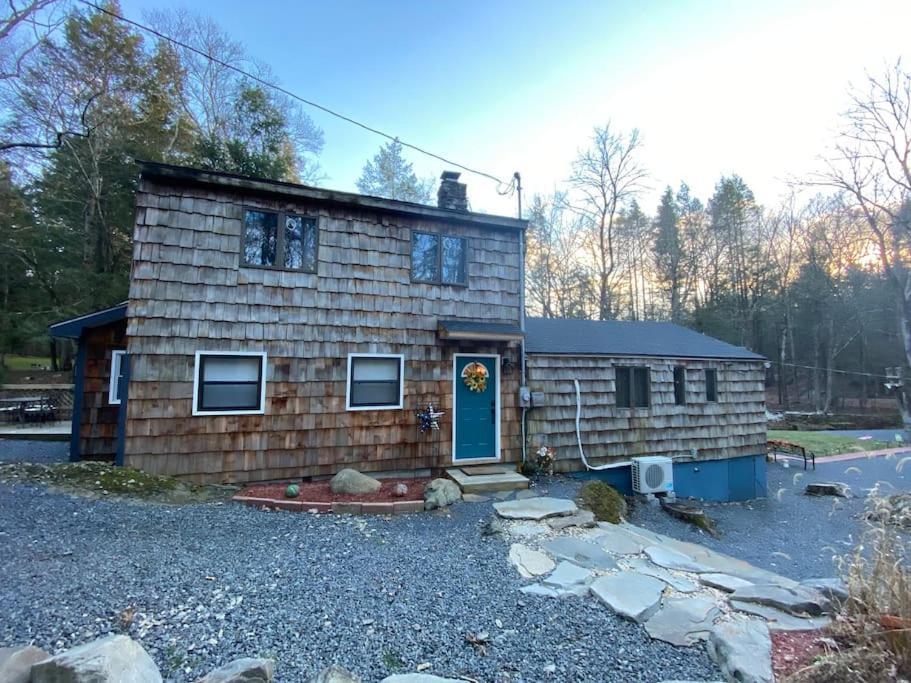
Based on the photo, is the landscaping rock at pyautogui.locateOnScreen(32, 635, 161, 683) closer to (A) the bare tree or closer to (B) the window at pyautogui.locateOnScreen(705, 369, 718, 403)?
(B) the window at pyautogui.locateOnScreen(705, 369, 718, 403)

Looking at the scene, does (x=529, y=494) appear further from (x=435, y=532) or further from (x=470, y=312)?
(x=470, y=312)

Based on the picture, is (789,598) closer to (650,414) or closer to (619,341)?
(650,414)

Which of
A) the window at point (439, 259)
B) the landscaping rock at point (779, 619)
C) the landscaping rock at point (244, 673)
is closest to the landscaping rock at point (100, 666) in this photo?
the landscaping rock at point (244, 673)

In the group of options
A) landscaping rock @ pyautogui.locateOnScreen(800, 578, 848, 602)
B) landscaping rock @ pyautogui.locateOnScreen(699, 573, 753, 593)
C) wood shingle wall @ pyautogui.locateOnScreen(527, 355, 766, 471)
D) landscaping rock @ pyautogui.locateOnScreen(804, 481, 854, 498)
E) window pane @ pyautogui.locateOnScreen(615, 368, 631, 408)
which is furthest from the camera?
landscaping rock @ pyautogui.locateOnScreen(804, 481, 854, 498)

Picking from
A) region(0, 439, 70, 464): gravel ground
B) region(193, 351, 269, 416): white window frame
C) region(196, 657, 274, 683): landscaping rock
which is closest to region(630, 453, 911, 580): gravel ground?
region(196, 657, 274, 683): landscaping rock

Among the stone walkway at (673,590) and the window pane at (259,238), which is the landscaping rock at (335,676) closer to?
the stone walkway at (673,590)

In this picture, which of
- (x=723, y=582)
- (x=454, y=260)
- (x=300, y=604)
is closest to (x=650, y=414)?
(x=454, y=260)

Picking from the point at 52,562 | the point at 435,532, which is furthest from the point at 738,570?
the point at 52,562

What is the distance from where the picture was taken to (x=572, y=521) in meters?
5.01

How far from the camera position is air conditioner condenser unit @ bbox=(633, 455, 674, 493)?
8.15 meters

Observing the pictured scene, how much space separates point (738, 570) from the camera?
4523mm

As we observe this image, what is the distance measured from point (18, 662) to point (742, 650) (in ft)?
12.3

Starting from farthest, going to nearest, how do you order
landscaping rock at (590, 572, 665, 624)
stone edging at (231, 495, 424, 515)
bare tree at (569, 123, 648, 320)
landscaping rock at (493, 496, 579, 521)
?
bare tree at (569, 123, 648, 320), stone edging at (231, 495, 424, 515), landscaping rock at (493, 496, 579, 521), landscaping rock at (590, 572, 665, 624)

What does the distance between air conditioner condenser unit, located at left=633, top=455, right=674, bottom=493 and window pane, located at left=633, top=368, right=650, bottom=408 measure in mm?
1276
